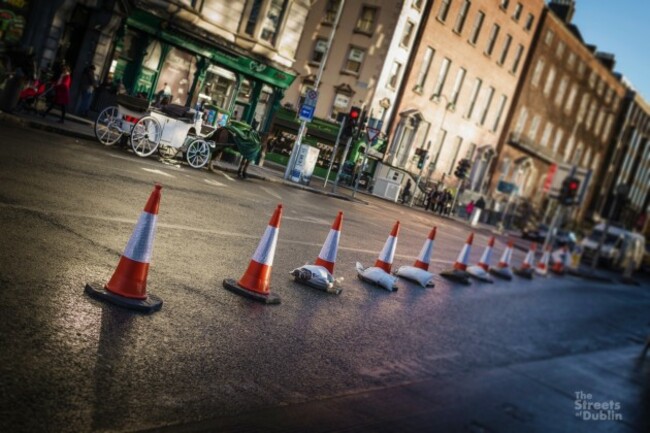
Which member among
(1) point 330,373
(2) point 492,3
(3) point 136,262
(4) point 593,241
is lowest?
(1) point 330,373

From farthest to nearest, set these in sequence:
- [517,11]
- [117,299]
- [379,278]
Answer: [517,11], [379,278], [117,299]

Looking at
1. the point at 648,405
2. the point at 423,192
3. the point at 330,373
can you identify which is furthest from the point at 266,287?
the point at 423,192

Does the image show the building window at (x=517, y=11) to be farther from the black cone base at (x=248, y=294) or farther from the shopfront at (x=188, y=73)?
the black cone base at (x=248, y=294)

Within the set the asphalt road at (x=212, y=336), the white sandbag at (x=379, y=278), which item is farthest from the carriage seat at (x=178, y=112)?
the white sandbag at (x=379, y=278)

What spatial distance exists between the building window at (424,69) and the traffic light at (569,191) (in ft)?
57.5

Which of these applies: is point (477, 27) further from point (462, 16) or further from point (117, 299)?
point (117, 299)

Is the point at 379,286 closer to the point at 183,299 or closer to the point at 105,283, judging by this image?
the point at 183,299

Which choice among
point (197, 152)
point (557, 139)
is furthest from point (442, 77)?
point (197, 152)

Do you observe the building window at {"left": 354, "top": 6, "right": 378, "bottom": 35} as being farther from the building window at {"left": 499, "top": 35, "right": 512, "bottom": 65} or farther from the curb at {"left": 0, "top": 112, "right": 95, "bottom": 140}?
the curb at {"left": 0, "top": 112, "right": 95, "bottom": 140}

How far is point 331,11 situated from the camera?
3850 centimetres

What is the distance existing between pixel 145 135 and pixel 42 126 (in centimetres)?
246

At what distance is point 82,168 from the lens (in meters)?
10.1

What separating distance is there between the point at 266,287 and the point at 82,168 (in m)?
5.86

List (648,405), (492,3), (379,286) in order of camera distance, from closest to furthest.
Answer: (648,405) → (379,286) → (492,3)
